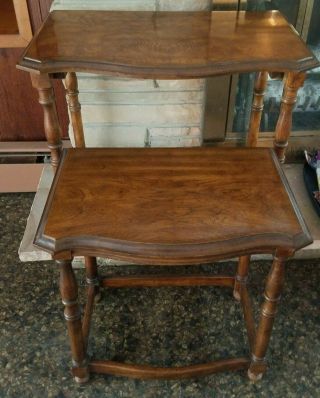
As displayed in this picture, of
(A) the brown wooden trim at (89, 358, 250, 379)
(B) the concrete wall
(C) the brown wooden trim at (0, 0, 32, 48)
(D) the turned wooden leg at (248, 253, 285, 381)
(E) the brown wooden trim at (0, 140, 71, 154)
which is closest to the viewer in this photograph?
(D) the turned wooden leg at (248, 253, 285, 381)

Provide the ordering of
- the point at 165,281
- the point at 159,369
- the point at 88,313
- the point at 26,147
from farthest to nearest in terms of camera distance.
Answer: the point at 26,147 < the point at 165,281 < the point at 88,313 < the point at 159,369

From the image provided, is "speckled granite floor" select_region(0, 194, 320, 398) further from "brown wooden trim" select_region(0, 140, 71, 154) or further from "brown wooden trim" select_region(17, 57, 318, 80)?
"brown wooden trim" select_region(17, 57, 318, 80)

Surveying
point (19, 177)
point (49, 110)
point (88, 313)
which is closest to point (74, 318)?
point (88, 313)

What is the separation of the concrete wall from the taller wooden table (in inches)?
5.7

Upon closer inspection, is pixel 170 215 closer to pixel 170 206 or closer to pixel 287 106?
pixel 170 206

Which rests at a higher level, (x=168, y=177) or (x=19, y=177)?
(x=168, y=177)

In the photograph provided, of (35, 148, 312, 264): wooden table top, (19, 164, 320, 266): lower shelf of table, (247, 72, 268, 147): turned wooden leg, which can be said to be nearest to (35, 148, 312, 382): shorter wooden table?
(35, 148, 312, 264): wooden table top

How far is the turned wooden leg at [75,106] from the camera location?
3.77ft

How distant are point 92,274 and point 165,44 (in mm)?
687

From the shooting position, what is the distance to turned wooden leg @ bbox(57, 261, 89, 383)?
95 cm

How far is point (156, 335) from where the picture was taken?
128 cm

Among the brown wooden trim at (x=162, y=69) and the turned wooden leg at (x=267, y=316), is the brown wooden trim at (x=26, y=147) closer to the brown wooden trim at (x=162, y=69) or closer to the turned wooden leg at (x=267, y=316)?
the brown wooden trim at (x=162, y=69)

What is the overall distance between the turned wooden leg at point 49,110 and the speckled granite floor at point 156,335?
49 cm

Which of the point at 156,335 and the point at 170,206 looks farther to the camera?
the point at 156,335
